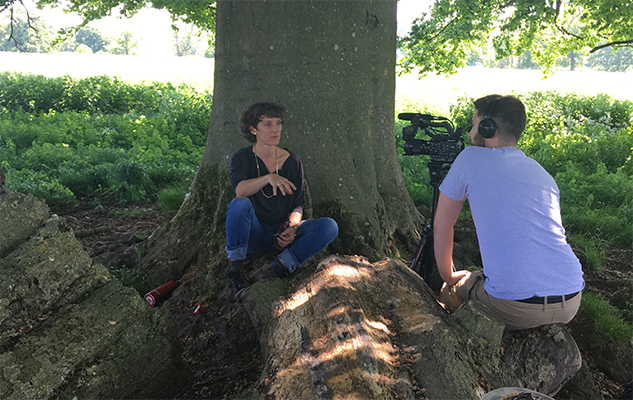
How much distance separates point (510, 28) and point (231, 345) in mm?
9152

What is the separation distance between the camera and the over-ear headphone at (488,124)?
2646 mm

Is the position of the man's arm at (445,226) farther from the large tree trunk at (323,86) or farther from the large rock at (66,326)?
the large rock at (66,326)

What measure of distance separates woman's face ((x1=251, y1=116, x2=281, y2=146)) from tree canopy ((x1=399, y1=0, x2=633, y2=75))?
7178mm

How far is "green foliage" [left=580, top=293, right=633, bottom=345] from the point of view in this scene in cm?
348

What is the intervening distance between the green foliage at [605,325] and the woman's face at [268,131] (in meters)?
2.89

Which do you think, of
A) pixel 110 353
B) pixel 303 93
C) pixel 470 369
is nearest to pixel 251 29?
pixel 303 93

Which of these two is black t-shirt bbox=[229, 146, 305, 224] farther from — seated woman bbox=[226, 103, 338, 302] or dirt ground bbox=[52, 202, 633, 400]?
dirt ground bbox=[52, 202, 633, 400]

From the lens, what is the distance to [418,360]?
223 cm

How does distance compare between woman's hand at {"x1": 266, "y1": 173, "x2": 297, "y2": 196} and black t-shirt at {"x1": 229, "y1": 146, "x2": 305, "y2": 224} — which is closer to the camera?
woman's hand at {"x1": 266, "y1": 173, "x2": 297, "y2": 196}

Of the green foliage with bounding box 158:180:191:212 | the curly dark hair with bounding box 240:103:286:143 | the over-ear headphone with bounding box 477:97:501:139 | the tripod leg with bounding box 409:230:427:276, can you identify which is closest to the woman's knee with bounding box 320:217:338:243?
the tripod leg with bounding box 409:230:427:276

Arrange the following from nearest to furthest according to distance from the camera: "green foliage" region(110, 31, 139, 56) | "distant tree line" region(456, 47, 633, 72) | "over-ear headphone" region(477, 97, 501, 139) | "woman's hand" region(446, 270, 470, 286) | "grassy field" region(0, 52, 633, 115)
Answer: "over-ear headphone" region(477, 97, 501, 139)
"woman's hand" region(446, 270, 470, 286)
"grassy field" region(0, 52, 633, 115)
"distant tree line" region(456, 47, 633, 72)
"green foliage" region(110, 31, 139, 56)

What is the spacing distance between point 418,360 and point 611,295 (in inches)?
114

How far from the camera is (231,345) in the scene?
3.16 meters

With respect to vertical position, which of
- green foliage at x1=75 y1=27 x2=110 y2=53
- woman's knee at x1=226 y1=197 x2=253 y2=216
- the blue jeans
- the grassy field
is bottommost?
the blue jeans
